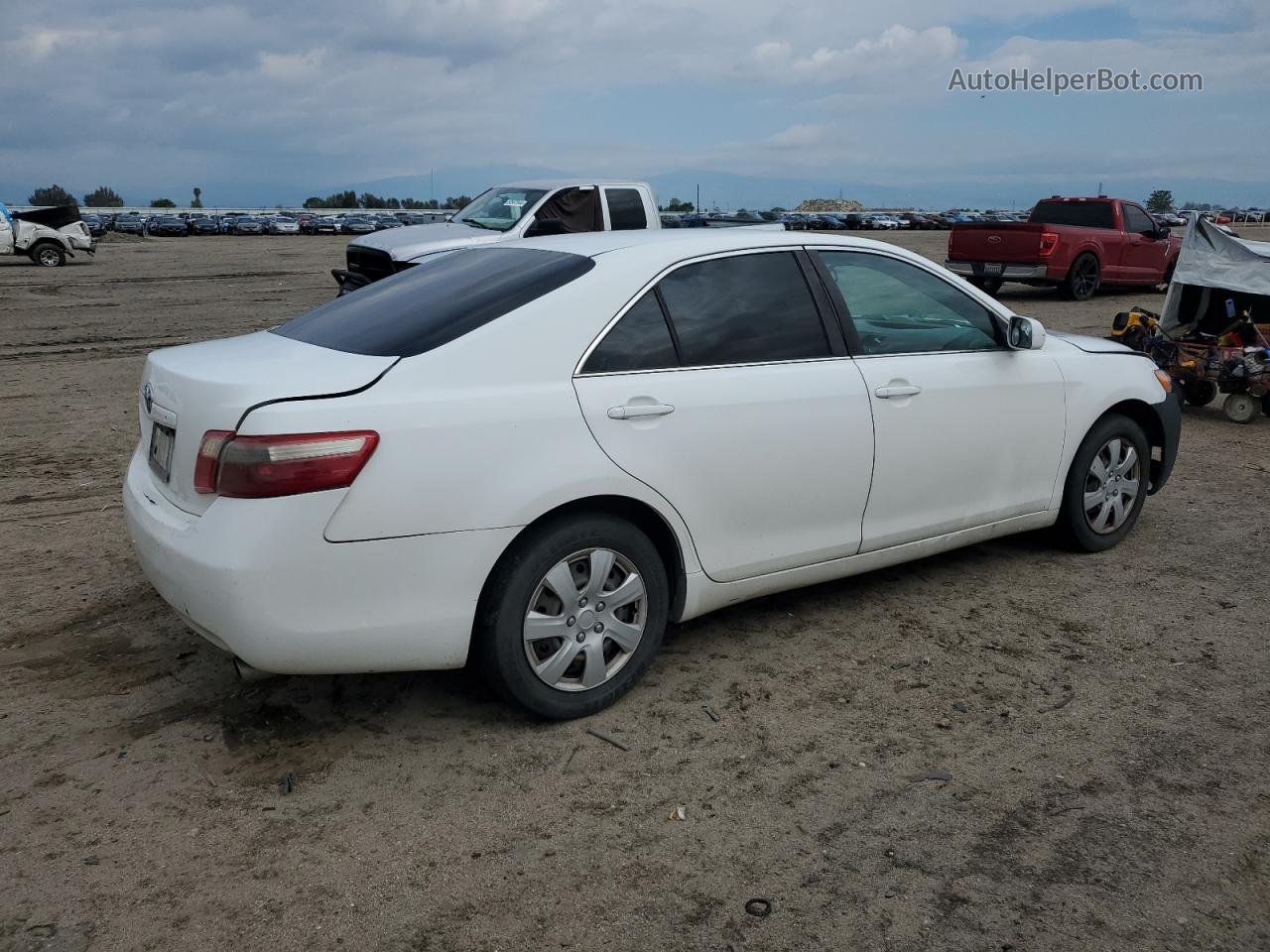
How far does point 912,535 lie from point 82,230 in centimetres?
3147

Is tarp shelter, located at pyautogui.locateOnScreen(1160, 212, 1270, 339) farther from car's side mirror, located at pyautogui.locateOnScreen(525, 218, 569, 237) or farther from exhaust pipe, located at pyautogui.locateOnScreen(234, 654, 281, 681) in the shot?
exhaust pipe, located at pyautogui.locateOnScreen(234, 654, 281, 681)

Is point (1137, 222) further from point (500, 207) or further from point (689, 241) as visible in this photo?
point (689, 241)

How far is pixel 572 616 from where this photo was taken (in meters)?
3.78

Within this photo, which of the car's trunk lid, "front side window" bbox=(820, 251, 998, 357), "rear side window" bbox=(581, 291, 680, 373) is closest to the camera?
the car's trunk lid

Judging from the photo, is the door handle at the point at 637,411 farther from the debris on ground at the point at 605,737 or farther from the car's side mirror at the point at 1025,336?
the car's side mirror at the point at 1025,336

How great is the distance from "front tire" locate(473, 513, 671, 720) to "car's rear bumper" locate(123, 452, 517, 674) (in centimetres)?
10

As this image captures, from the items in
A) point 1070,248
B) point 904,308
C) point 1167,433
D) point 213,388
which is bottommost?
point 1167,433

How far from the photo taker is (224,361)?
378 cm

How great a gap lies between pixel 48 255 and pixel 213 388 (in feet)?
94.4

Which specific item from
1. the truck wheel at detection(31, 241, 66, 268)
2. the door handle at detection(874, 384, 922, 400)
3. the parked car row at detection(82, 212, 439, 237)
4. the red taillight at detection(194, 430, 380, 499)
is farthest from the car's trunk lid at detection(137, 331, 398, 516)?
the parked car row at detection(82, 212, 439, 237)

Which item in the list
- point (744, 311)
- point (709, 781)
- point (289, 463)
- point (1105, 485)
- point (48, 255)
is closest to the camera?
point (289, 463)

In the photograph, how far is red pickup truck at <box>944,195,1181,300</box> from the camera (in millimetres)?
18078

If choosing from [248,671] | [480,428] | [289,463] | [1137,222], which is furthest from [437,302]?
[1137,222]

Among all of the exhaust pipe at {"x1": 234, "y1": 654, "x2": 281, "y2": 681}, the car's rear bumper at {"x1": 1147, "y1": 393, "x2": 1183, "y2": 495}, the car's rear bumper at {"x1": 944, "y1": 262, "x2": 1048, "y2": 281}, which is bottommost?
the exhaust pipe at {"x1": 234, "y1": 654, "x2": 281, "y2": 681}
